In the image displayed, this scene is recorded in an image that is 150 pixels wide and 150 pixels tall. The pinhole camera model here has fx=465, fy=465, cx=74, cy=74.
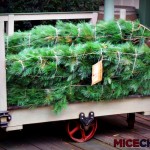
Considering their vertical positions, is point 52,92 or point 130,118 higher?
point 52,92

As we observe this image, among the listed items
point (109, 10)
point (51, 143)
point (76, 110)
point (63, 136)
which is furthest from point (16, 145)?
point (109, 10)

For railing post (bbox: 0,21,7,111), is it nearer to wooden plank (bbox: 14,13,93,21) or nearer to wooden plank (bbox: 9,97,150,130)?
wooden plank (bbox: 9,97,150,130)

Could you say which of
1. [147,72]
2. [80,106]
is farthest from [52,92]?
[147,72]

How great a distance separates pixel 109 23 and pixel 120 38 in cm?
13

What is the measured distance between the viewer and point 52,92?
2.88 metres

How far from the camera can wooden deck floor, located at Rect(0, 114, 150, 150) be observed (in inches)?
120

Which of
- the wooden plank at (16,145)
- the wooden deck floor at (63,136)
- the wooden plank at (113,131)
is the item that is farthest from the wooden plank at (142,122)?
the wooden plank at (16,145)

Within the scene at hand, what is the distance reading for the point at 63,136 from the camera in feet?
10.7

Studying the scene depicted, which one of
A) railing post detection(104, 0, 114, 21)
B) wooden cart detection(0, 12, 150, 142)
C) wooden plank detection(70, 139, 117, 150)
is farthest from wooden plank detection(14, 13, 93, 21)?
wooden plank detection(70, 139, 117, 150)

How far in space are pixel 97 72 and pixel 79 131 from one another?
50 centimetres

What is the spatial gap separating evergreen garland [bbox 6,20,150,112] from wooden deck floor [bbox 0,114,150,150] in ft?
1.06

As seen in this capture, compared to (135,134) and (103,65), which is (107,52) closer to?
(103,65)

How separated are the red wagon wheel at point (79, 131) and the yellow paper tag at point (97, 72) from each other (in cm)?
36

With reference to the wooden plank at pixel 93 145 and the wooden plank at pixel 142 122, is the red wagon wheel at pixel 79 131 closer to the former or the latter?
the wooden plank at pixel 93 145
